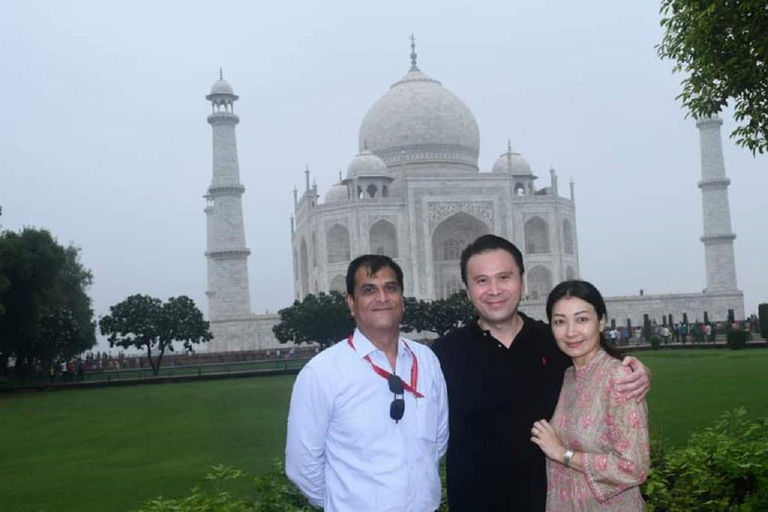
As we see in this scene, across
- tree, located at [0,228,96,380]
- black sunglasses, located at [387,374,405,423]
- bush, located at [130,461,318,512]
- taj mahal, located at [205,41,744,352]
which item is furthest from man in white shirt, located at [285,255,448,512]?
taj mahal, located at [205,41,744,352]

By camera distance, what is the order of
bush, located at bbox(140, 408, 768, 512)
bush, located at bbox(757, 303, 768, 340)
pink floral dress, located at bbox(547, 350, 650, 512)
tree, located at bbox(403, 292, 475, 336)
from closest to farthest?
pink floral dress, located at bbox(547, 350, 650, 512) → bush, located at bbox(140, 408, 768, 512) → bush, located at bbox(757, 303, 768, 340) → tree, located at bbox(403, 292, 475, 336)

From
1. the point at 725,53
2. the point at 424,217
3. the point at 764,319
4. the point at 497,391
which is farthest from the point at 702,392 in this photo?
the point at 424,217

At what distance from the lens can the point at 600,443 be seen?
2873 millimetres

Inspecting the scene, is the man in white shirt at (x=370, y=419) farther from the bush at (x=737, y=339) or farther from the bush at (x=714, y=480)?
the bush at (x=737, y=339)

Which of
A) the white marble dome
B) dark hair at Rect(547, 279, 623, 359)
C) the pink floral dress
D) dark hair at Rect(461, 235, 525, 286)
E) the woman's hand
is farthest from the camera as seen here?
the white marble dome

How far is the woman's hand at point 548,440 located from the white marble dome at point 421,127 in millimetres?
37529

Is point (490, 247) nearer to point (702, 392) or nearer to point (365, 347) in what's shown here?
point (365, 347)

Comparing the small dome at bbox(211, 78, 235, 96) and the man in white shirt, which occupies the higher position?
the small dome at bbox(211, 78, 235, 96)

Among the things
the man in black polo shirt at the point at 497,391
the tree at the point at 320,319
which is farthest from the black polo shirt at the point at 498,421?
the tree at the point at 320,319

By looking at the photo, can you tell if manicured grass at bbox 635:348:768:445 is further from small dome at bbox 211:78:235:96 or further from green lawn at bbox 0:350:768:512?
small dome at bbox 211:78:235:96

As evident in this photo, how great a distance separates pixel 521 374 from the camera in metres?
3.13

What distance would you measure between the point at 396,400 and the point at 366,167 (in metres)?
36.1

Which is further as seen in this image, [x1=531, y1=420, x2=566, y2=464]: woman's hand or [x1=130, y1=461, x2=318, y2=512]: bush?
[x1=130, y1=461, x2=318, y2=512]: bush

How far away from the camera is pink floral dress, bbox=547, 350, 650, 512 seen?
2.79m
